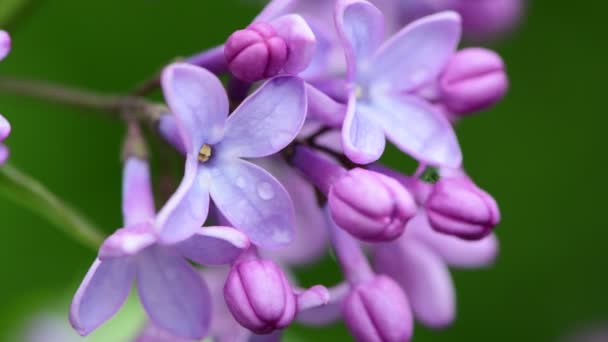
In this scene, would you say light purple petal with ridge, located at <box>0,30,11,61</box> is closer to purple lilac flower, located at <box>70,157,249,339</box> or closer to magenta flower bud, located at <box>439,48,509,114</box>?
purple lilac flower, located at <box>70,157,249,339</box>

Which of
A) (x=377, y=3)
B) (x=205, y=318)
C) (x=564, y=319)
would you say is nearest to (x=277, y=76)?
(x=205, y=318)

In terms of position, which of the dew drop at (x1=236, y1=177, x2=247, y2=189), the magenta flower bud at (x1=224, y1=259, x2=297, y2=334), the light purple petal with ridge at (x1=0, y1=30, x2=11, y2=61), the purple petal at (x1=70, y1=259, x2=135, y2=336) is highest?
the light purple petal with ridge at (x1=0, y1=30, x2=11, y2=61)

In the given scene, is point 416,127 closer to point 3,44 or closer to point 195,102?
point 195,102

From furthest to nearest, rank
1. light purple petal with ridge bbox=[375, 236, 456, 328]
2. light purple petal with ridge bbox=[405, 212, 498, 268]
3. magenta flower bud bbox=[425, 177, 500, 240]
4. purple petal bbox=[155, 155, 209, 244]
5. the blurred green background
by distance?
the blurred green background
light purple petal with ridge bbox=[405, 212, 498, 268]
light purple petal with ridge bbox=[375, 236, 456, 328]
magenta flower bud bbox=[425, 177, 500, 240]
purple petal bbox=[155, 155, 209, 244]

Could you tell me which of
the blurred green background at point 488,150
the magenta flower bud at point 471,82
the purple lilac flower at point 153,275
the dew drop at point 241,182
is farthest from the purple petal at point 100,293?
the blurred green background at point 488,150

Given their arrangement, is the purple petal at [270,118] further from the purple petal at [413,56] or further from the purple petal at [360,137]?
the purple petal at [413,56]

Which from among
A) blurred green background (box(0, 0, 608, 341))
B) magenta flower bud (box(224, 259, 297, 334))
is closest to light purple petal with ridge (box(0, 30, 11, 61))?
magenta flower bud (box(224, 259, 297, 334))

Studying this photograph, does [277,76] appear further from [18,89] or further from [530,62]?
[530,62]
